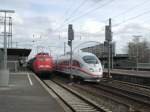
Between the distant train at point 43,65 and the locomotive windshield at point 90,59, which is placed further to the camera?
the distant train at point 43,65

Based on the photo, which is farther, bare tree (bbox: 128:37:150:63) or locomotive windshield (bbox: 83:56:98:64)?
bare tree (bbox: 128:37:150:63)

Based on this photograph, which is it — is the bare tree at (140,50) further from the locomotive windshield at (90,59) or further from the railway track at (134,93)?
the railway track at (134,93)

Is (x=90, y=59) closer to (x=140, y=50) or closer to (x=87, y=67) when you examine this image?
(x=87, y=67)

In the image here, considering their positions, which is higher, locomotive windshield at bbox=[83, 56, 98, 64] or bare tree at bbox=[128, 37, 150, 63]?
bare tree at bbox=[128, 37, 150, 63]

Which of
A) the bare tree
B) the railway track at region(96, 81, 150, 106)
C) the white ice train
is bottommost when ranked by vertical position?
the railway track at region(96, 81, 150, 106)

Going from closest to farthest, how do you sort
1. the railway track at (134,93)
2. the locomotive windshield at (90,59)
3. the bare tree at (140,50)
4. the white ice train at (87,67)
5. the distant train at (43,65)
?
the railway track at (134,93), the white ice train at (87,67), the locomotive windshield at (90,59), the distant train at (43,65), the bare tree at (140,50)

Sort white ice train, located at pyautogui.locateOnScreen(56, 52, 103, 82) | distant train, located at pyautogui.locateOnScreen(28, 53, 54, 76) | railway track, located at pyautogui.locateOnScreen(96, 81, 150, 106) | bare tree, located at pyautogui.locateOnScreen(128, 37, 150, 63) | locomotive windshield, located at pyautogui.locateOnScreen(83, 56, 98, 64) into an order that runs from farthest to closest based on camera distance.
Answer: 1. bare tree, located at pyautogui.locateOnScreen(128, 37, 150, 63)
2. distant train, located at pyautogui.locateOnScreen(28, 53, 54, 76)
3. locomotive windshield, located at pyautogui.locateOnScreen(83, 56, 98, 64)
4. white ice train, located at pyautogui.locateOnScreen(56, 52, 103, 82)
5. railway track, located at pyautogui.locateOnScreen(96, 81, 150, 106)

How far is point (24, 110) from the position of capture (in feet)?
45.4

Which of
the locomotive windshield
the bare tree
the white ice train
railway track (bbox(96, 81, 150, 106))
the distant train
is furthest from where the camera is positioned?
the bare tree

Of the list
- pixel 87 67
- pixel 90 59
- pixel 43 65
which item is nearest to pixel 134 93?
pixel 87 67

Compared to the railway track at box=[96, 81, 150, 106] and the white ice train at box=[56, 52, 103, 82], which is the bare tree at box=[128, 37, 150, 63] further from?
the railway track at box=[96, 81, 150, 106]

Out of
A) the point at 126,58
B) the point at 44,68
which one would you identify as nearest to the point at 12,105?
the point at 44,68

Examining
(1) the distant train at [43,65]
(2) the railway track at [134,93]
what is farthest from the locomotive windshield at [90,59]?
(1) the distant train at [43,65]

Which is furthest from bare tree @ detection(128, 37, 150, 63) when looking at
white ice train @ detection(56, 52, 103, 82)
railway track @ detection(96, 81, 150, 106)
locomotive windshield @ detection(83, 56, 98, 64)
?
railway track @ detection(96, 81, 150, 106)
